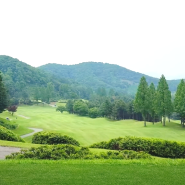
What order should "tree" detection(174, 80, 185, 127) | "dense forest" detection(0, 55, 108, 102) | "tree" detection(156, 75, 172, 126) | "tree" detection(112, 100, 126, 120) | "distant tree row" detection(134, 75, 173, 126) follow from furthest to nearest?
"dense forest" detection(0, 55, 108, 102)
"tree" detection(112, 100, 126, 120)
"distant tree row" detection(134, 75, 173, 126)
"tree" detection(156, 75, 172, 126)
"tree" detection(174, 80, 185, 127)

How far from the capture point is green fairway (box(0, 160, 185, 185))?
861 centimetres

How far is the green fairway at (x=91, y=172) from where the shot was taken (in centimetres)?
861

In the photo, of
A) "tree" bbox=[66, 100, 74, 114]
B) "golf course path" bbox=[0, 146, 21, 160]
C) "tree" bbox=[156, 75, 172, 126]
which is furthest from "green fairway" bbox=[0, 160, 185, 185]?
"tree" bbox=[66, 100, 74, 114]

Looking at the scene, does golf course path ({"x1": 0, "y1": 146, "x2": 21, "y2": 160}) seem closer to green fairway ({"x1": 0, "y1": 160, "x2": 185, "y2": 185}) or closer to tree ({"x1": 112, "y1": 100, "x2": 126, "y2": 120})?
green fairway ({"x1": 0, "y1": 160, "x2": 185, "y2": 185})

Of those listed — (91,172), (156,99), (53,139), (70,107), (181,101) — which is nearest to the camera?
(91,172)

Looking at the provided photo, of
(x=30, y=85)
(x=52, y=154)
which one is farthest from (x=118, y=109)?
(x=30, y=85)

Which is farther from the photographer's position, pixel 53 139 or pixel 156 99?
pixel 156 99

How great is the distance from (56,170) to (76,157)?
9.82 ft

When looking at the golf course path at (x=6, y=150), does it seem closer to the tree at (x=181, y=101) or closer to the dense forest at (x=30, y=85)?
the tree at (x=181, y=101)

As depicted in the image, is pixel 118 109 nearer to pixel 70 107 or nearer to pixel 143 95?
pixel 143 95

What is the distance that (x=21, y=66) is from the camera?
197m

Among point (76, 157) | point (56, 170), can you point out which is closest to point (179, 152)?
point (76, 157)

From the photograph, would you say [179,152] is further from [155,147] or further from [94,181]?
[94,181]

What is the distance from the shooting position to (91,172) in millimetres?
9539
